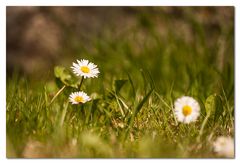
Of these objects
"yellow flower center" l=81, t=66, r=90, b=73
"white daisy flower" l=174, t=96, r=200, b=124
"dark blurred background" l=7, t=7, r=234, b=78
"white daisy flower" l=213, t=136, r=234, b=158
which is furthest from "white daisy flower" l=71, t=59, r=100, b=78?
"dark blurred background" l=7, t=7, r=234, b=78

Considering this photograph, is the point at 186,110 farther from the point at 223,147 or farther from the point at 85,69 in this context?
the point at 85,69

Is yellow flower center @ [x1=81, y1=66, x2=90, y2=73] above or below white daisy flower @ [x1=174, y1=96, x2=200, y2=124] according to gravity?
above

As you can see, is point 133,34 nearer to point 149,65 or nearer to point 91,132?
point 149,65

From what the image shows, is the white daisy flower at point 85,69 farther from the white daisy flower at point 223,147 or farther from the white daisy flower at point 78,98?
the white daisy flower at point 223,147

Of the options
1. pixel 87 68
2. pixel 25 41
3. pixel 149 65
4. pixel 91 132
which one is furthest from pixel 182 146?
pixel 25 41

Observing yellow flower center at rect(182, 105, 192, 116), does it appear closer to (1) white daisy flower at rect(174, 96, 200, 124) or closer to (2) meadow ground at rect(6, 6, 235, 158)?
(1) white daisy flower at rect(174, 96, 200, 124)
